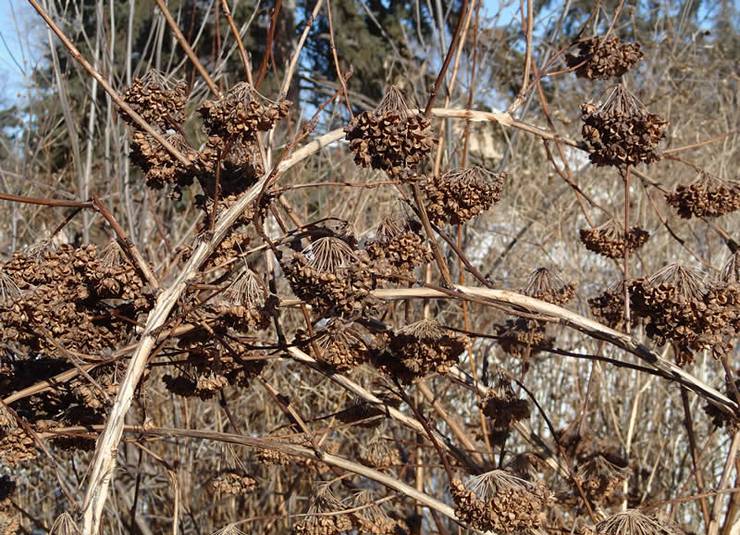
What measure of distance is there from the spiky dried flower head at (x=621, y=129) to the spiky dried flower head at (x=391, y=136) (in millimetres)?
481

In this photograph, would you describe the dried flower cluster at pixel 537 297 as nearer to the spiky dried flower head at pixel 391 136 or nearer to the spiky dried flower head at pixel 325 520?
the spiky dried flower head at pixel 325 520

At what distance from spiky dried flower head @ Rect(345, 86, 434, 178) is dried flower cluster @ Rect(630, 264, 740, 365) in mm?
571

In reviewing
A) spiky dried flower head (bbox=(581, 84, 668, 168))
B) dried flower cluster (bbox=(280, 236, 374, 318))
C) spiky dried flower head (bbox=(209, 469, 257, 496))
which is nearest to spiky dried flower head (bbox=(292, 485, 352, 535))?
spiky dried flower head (bbox=(209, 469, 257, 496))

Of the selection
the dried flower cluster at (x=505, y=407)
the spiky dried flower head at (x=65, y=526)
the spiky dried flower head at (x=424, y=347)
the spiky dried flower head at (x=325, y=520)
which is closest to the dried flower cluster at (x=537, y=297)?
the dried flower cluster at (x=505, y=407)

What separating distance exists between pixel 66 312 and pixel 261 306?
0.39 metres

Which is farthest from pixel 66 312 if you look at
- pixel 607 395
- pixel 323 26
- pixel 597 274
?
pixel 323 26

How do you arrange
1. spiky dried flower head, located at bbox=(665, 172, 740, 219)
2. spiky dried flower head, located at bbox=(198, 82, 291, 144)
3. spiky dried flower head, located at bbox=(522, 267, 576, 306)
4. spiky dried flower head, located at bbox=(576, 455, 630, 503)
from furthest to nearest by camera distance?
1. spiky dried flower head, located at bbox=(576, 455, 630, 503)
2. spiky dried flower head, located at bbox=(522, 267, 576, 306)
3. spiky dried flower head, located at bbox=(665, 172, 740, 219)
4. spiky dried flower head, located at bbox=(198, 82, 291, 144)

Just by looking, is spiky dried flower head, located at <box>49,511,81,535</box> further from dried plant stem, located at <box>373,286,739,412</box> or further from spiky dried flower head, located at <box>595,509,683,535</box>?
spiky dried flower head, located at <box>595,509,683,535</box>

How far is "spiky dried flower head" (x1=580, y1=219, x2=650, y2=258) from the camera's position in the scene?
2180mm

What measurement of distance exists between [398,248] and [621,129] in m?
0.54

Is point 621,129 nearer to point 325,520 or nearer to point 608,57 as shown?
point 608,57

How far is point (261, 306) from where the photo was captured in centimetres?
169

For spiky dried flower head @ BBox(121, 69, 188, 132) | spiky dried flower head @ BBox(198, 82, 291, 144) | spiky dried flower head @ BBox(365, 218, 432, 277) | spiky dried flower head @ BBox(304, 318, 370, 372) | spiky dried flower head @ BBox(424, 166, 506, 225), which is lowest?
spiky dried flower head @ BBox(304, 318, 370, 372)

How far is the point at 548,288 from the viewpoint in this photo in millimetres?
2193
